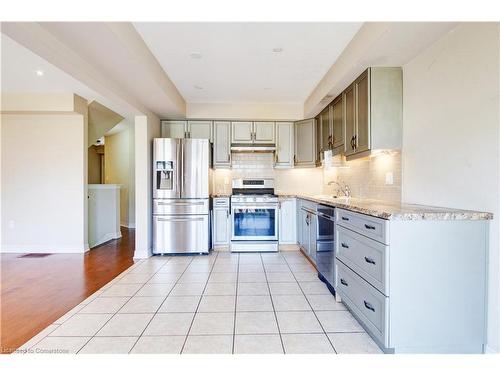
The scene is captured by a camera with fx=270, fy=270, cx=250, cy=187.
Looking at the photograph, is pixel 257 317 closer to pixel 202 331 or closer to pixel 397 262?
pixel 202 331

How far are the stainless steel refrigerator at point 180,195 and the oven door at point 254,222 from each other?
49 centimetres

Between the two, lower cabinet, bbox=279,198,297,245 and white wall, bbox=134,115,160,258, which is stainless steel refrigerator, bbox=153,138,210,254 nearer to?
white wall, bbox=134,115,160,258

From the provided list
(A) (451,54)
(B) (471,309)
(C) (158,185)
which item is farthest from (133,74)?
(B) (471,309)

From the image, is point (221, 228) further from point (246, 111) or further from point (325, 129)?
point (325, 129)

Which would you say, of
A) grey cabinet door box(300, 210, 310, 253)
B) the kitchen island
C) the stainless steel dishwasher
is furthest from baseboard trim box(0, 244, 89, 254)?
the kitchen island

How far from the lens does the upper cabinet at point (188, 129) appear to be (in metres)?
4.57

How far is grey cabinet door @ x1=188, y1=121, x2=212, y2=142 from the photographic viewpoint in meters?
4.57

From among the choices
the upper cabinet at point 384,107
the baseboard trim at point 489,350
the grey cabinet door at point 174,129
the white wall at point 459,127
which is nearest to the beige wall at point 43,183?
the grey cabinet door at point 174,129

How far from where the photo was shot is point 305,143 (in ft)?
15.0

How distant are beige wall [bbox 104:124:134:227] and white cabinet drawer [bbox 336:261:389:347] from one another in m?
6.23

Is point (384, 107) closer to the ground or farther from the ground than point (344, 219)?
farther from the ground

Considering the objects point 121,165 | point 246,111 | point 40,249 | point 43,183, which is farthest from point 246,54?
point 121,165

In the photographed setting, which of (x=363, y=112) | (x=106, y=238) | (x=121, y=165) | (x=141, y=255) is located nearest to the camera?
(x=363, y=112)

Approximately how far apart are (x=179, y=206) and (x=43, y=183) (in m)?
2.31
